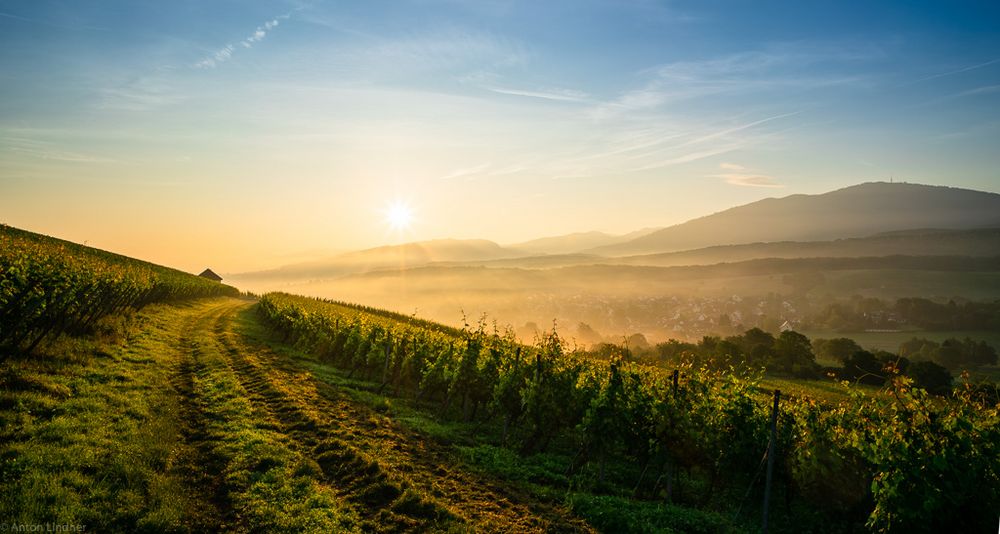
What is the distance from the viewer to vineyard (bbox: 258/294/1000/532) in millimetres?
8586

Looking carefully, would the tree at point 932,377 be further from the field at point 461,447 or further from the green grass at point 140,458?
the green grass at point 140,458

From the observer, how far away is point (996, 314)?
440 feet

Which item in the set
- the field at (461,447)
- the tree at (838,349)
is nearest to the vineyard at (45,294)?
the field at (461,447)

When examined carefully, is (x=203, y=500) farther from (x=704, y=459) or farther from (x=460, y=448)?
(x=704, y=459)

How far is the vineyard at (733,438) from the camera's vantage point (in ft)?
28.2

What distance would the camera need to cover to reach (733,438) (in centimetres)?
1255

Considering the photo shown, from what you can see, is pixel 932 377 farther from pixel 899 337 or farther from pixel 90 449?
pixel 899 337

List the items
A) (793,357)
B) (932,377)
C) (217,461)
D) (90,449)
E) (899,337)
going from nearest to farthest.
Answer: (90,449)
(217,461)
(932,377)
(793,357)
(899,337)

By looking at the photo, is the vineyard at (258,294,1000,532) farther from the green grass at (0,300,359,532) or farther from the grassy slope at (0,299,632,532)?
the green grass at (0,300,359,532)

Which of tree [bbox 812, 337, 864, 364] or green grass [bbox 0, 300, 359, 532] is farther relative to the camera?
tree [bbox 812, 337, 864, 364]

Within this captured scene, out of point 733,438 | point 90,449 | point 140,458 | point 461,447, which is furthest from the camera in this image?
point 461,447

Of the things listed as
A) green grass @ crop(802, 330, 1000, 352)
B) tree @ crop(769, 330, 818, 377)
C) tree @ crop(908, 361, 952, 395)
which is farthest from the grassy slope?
green grass @ crop(802, 330, 1000, 352)

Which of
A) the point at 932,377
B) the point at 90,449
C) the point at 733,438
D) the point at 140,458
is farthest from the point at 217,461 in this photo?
the point at 932,377

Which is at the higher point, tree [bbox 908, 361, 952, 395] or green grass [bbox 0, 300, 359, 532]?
green grass [bbox 0, 300, 359, 532]
